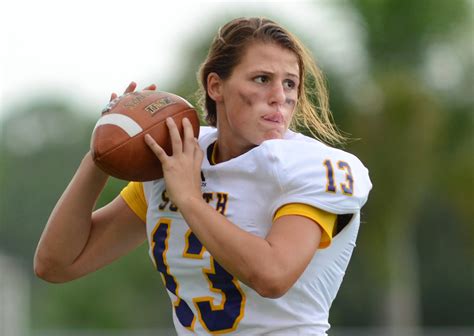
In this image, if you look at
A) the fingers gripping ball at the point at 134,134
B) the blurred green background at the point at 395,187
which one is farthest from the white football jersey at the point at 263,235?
the blurred green background at the point at 395,187

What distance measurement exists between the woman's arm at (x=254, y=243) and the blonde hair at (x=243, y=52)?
653 millimetres

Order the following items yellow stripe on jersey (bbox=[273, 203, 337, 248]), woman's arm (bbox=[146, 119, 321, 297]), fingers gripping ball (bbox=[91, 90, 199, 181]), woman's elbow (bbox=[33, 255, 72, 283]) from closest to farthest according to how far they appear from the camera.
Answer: woman's arm (bbox=[146, 119, 321, 297]) < yellow stripe on jersey (bbox=[273, 203, 337, 248]) < fingers gripping ball (bbox=[91, 90, 199, 181]) < woman's elbow (bbox=[33, 255, 72, 283])

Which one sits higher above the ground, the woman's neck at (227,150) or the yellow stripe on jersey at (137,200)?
the woman's neck at (227,150)

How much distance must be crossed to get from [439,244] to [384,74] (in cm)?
594

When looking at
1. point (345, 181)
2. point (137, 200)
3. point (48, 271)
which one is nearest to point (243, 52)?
point (345, 181)

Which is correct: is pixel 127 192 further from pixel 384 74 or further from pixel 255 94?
pixel 384 74

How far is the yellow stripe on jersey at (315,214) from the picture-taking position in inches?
149

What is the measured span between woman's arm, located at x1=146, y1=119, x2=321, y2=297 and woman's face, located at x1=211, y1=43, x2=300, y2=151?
1.42 ft

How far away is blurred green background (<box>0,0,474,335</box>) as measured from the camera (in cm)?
2633

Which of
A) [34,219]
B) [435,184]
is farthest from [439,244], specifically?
[34,219]

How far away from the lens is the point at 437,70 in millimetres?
31516

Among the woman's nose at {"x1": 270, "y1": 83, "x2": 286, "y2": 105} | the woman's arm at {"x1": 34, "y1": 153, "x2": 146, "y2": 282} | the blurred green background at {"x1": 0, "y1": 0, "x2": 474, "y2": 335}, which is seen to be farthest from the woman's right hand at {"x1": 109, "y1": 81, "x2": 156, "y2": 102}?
the blurred green background at {"x1": 0, "y1": 0, "x2": 474, "y2": 335}

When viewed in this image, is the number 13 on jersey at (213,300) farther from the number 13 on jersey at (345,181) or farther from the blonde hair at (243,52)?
the blonde hair at (243,52)

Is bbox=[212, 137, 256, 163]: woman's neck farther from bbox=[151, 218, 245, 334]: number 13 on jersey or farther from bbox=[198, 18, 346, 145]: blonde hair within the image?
bbox=[151, 218, 245, 334]: number 13 on jersey
